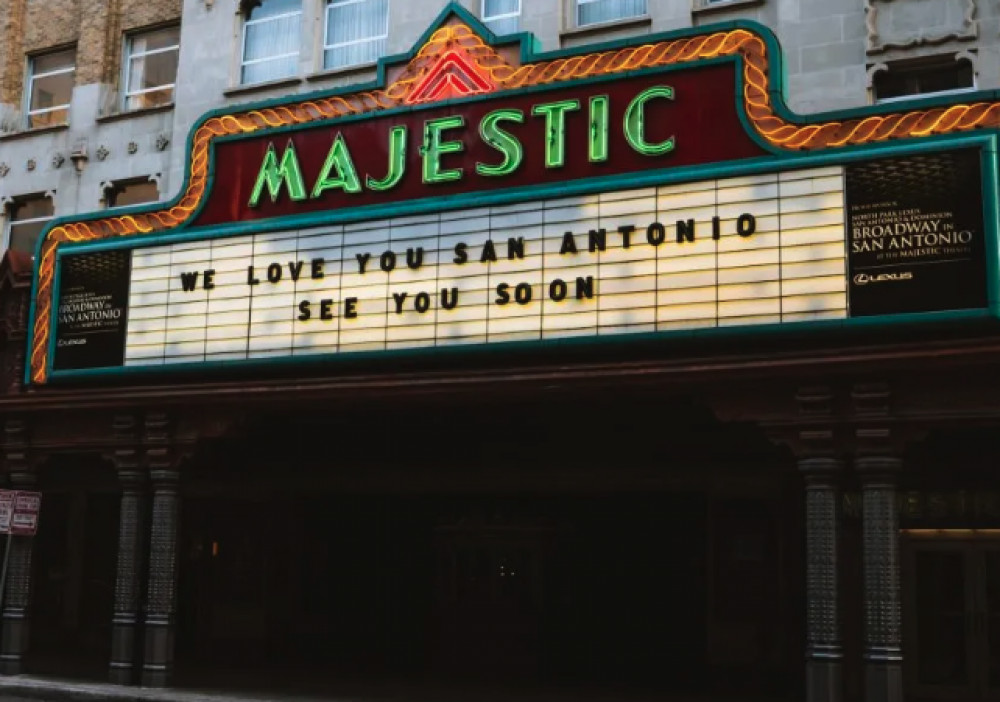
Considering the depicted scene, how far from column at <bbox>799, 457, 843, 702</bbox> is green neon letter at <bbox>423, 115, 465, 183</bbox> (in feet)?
20.0

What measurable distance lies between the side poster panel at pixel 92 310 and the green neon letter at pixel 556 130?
693 centimetres

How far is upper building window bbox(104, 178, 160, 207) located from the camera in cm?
2500

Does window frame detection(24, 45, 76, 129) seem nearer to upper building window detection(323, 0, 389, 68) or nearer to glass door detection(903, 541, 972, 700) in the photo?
upper building window detection(323, 0, 389, 68)

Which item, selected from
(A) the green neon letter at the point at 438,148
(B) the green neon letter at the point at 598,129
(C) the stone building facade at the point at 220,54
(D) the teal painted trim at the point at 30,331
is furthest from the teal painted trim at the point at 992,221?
(D) the teal painted trim at the point at 30,331

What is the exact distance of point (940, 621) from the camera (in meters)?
17.9

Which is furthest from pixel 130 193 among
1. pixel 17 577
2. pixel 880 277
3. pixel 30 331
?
pixel 880 277

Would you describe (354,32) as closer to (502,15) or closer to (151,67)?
(502,15)

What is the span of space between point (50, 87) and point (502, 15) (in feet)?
36.9

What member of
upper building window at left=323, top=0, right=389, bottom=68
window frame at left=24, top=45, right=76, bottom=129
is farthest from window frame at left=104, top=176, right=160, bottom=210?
upper building window at left=323, top=0, right=389, bottom=68

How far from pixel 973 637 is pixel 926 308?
6.92 metres

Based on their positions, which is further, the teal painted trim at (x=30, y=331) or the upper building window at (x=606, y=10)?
the upper building window at (x=606, y=10)

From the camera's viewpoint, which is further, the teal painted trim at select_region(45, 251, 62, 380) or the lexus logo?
the teal painted trim at select_region(45, 251, 62, 380)

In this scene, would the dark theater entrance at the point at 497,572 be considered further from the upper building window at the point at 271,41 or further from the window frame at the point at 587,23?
the upper building window at the point at 271,41

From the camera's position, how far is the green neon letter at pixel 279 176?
17.6 meters
